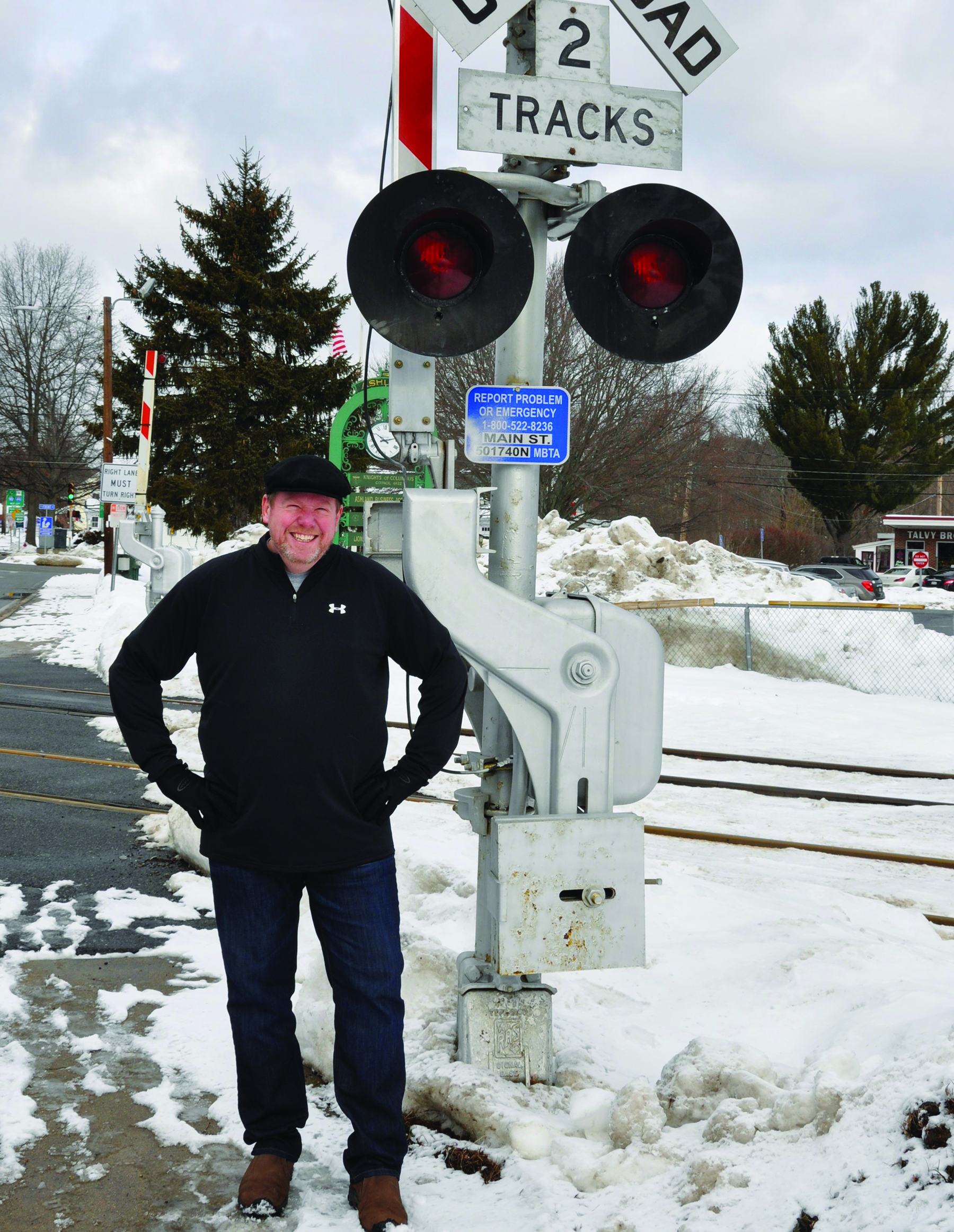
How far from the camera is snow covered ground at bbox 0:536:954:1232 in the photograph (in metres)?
2.53

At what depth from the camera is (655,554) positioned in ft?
74.3

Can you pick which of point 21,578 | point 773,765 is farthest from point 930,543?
point 773,765

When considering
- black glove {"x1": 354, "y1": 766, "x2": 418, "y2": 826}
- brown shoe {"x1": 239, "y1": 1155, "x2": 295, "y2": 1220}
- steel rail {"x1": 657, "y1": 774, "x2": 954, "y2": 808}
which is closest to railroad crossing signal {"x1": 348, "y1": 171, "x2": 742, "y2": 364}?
black glove {"x1": 354, "y1": 766, "x2": 418, "y2": 826}

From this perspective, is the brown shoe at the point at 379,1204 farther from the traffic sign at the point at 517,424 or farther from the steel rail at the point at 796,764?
the steel rail at the point at 796,764

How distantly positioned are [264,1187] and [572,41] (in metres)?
3.19

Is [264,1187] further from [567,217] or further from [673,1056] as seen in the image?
[567,217]

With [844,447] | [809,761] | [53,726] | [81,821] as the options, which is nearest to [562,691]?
[81,821]

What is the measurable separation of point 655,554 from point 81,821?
17.1m

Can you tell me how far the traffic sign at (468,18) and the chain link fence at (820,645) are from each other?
40.7 feet

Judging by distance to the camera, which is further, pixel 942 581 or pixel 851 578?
pixel 942 581

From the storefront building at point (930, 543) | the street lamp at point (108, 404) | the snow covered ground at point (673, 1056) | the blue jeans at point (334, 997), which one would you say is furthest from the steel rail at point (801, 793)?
the storefront building at point (930, 543)

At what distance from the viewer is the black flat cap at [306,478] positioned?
2.84m

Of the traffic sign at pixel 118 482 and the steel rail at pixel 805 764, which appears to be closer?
the steel rail at pixel 805 764

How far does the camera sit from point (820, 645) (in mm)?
15055
